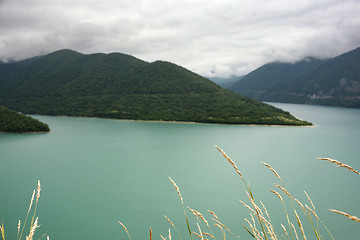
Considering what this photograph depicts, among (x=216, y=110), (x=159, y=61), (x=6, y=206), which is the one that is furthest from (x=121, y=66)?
(x=6, y=206)

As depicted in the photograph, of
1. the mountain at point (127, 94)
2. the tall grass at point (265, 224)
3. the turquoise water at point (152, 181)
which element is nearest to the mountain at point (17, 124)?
the turquoise water at point (152, 181)

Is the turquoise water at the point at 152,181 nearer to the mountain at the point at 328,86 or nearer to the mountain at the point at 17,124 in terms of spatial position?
the mountain at the point at 17,124

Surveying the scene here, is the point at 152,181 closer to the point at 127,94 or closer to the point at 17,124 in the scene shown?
the point at 17,124

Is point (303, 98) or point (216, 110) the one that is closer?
point (216, 110)

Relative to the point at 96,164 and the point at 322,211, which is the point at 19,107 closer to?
the point at 96,164

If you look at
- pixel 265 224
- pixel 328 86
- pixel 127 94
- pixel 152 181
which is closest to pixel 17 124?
pixel 152 181
